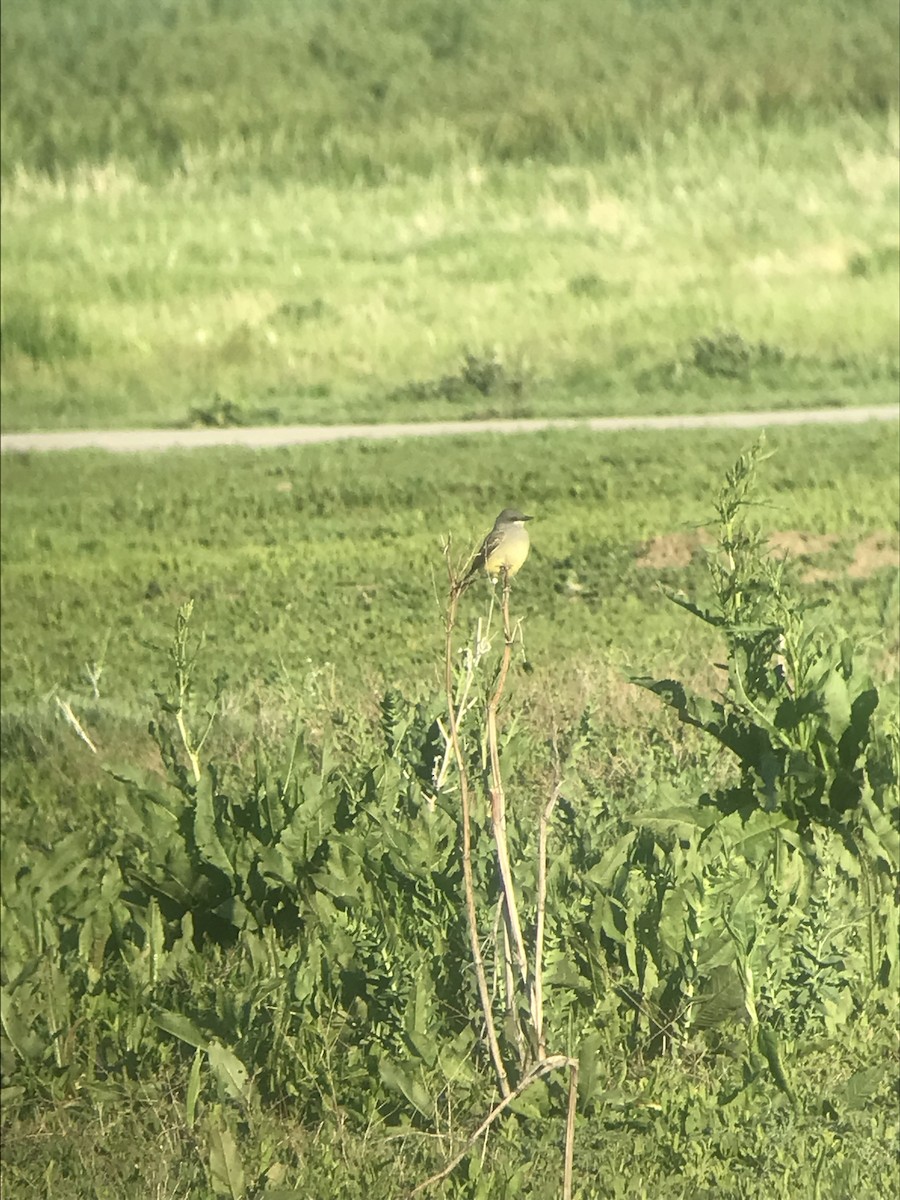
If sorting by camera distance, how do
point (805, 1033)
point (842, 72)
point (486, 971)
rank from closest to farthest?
point (805, 1033)
point (486, 971)
point (842, 72)

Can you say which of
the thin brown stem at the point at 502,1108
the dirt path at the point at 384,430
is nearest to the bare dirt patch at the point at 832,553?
the dirt path at the point at 384,430

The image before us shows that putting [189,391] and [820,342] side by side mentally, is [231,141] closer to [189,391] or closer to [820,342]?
[189,391]

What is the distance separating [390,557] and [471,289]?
81 centimetres

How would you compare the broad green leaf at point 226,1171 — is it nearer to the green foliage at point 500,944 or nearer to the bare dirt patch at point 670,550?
the green foliage at point 500,944

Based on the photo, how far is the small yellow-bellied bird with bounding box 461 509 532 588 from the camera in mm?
2914

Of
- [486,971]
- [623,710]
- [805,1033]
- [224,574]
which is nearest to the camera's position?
[805,1033]

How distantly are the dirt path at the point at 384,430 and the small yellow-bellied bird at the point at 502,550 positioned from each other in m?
0.85

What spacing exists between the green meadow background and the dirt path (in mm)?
41

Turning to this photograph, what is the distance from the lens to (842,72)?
3652 millimetres

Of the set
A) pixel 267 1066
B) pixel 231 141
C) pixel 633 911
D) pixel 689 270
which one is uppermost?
pixel 231 141

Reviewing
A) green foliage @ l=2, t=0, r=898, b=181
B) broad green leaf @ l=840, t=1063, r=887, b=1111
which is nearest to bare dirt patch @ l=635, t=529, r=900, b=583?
green foliage @ l=2, t=0, r=898, b=181

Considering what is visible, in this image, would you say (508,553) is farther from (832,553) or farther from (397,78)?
(397,78)

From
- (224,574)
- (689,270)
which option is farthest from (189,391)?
(689,270)

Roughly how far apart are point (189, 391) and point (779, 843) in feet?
7.46
